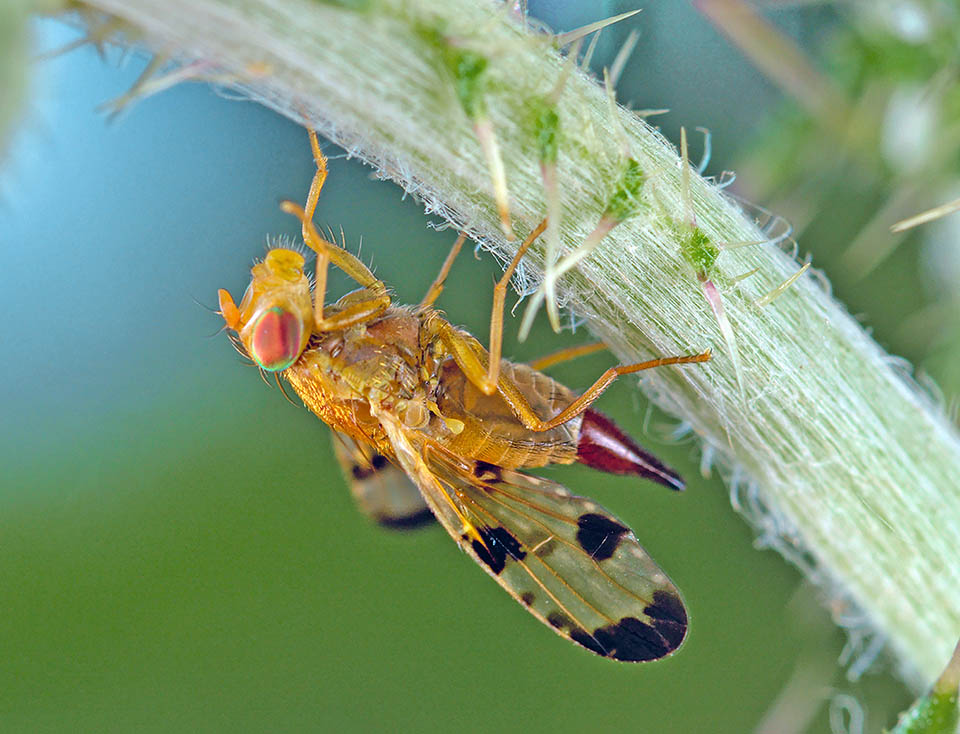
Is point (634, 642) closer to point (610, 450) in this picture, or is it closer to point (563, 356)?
point (610, 450)

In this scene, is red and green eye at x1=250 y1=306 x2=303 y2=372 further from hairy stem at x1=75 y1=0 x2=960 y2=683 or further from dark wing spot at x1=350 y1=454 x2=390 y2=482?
hairy stem at x1=75 y1=0 x2=960 y2=683

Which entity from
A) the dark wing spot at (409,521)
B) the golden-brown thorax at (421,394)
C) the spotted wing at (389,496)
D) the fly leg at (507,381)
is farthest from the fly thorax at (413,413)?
the dark wing spot at (409,521)

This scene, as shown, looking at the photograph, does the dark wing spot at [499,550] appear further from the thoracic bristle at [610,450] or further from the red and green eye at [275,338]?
the red and green eye at [275,338]

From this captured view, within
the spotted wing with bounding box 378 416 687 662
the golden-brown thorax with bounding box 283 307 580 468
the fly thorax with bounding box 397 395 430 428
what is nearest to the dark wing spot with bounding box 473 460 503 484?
the spotted wing with bounding box 378 416 687 662

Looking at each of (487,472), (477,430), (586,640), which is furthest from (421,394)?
(586,640)

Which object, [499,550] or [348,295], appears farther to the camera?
[348,295]

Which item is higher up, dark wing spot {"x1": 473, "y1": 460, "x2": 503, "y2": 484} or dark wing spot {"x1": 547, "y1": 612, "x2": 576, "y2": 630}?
dark wing spot {"x1": 473, "y1": 460, "x2": 503, "y2": 484}

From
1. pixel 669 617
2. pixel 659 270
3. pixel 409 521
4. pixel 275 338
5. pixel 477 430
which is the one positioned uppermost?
pixel 659 270
